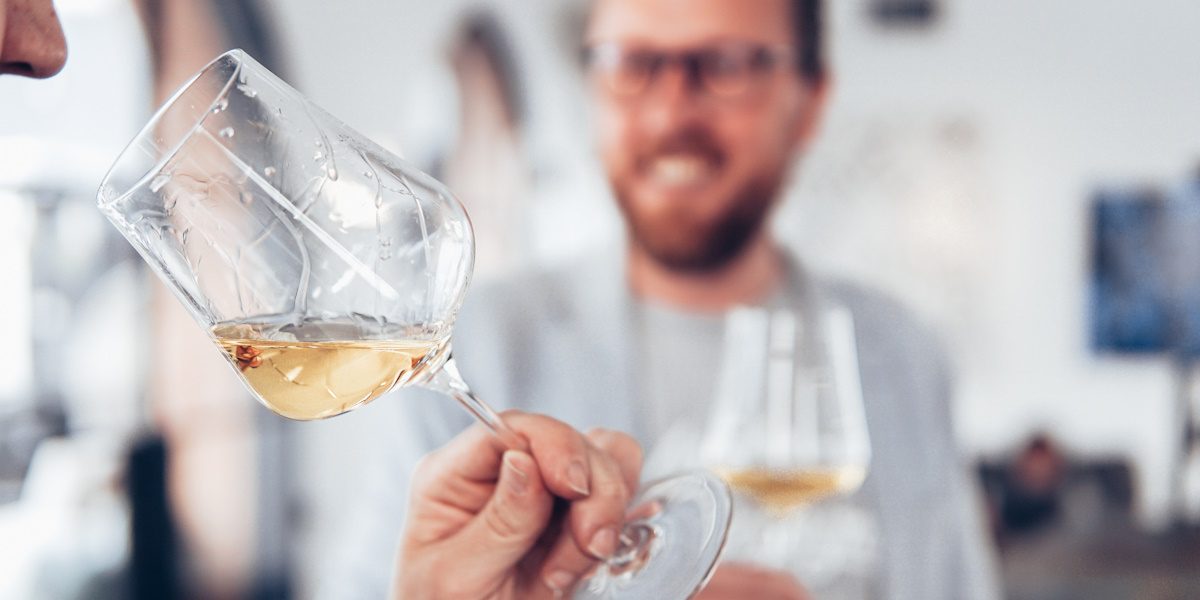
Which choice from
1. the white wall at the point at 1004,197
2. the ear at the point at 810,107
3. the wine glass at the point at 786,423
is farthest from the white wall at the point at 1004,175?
the wine glass at the point at 786,423

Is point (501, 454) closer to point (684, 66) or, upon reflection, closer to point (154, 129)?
point (154, 129)

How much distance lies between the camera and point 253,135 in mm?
527

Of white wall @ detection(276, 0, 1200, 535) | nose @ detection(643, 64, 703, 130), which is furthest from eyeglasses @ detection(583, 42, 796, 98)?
white wall @ detection(276, 0, 1200, 535)

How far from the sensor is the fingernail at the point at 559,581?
656 millimetres

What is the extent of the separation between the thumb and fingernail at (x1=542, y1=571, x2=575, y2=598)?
41 millimetres

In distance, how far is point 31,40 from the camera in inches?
22.0

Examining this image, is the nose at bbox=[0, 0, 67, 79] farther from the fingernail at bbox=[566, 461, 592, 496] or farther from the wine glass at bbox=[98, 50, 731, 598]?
the fingernail at bbox=[566, 461, 592, 496]

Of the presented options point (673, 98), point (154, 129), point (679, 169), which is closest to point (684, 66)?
point (673, 98)

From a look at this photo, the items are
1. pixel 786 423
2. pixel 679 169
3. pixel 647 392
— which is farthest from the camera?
pixel 679 169

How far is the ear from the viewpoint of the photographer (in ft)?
5.94

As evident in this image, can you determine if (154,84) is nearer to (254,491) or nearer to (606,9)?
(254,491)

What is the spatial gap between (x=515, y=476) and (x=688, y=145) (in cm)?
112

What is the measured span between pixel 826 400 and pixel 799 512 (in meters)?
0.18

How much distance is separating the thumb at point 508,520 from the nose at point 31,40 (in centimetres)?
32
